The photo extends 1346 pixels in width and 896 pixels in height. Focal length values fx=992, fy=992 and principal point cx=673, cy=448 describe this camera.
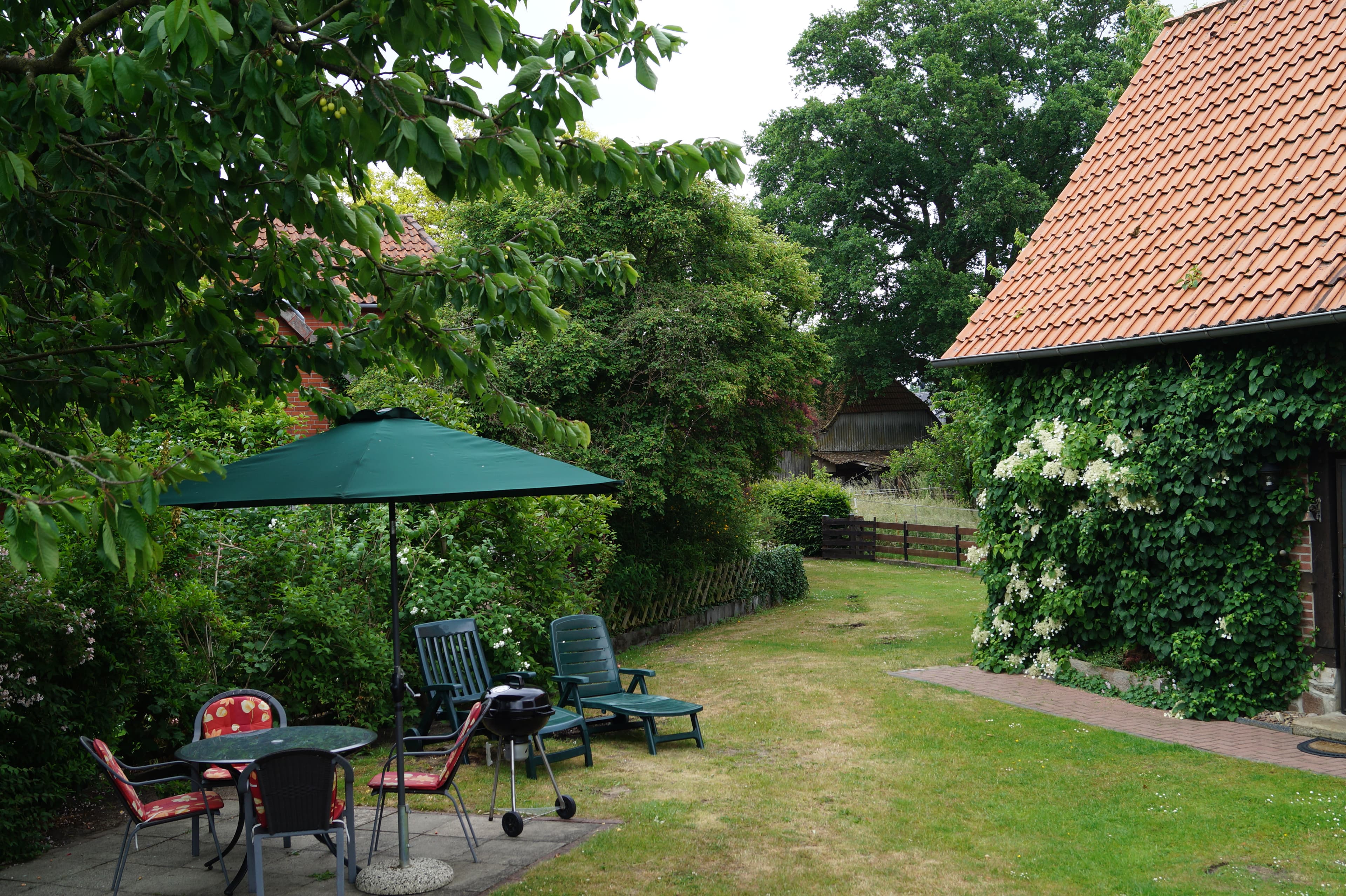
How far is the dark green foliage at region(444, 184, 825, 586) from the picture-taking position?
13.9 meters

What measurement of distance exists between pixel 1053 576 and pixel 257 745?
803 centimetres

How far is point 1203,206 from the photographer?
10.0 meters

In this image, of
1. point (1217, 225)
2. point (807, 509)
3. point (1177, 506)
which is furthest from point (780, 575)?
point (1217, 225)

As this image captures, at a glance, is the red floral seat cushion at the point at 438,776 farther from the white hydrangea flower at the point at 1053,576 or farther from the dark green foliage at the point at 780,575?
the dark green foliage at the point at 780,575

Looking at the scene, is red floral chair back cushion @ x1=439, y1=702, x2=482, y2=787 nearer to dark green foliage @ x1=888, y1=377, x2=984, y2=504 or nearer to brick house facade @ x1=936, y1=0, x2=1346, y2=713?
brick house facade @ x1=936, y1=0, x2=1346, y2=713

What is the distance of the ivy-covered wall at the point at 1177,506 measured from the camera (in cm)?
855

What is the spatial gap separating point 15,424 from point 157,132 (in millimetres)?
2047

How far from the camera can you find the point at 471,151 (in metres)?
3.36

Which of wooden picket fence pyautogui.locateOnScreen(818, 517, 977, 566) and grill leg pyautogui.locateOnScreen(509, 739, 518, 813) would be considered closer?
→ grill leg pyautogui.locateOnScreen(509, 739, 518, 813)

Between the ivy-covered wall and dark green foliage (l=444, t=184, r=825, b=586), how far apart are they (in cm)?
476

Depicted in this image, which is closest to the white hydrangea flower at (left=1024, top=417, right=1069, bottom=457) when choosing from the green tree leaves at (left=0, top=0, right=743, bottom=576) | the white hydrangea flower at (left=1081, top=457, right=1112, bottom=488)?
the white hydrangea flower at (left=1081, top=457, right=1112, bottom=488)

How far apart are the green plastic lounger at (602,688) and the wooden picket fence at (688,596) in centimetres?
424

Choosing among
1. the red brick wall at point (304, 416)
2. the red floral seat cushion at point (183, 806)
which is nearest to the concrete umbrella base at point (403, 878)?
the red floral seat cushion at point (183, 806)

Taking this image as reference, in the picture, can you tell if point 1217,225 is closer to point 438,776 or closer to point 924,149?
point 438,776
